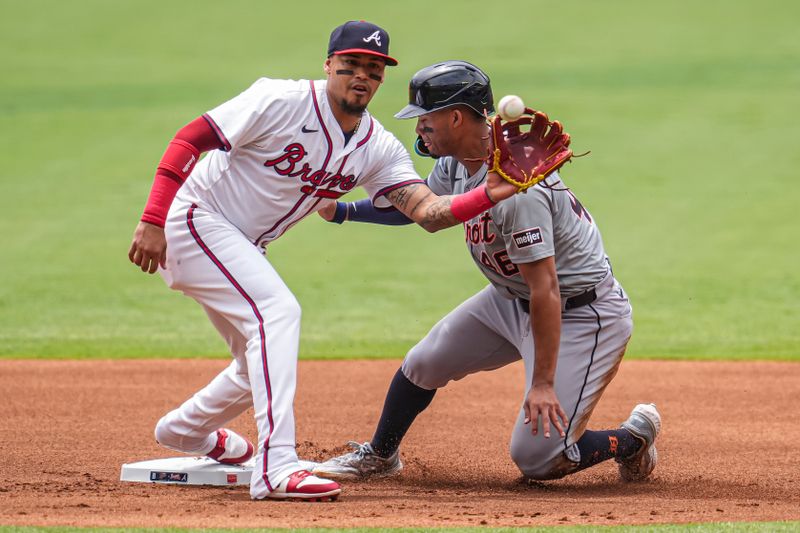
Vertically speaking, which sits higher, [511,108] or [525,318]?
[511,108]

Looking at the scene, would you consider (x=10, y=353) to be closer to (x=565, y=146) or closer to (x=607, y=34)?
(x=565, y=146)

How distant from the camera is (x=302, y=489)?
4.31m

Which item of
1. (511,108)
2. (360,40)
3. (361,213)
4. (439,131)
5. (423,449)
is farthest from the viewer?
(423,449)

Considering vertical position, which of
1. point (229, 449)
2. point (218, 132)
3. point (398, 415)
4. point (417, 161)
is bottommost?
point (229, 449)

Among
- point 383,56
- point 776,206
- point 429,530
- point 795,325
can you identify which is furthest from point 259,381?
point 776,206

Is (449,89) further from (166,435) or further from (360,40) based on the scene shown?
(166,435)

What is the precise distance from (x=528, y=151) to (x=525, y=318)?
0.90 meters

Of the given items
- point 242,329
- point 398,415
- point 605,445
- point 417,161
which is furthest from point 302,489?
point 417,161

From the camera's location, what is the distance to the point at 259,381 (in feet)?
14.3

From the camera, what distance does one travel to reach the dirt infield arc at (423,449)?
13.7ft

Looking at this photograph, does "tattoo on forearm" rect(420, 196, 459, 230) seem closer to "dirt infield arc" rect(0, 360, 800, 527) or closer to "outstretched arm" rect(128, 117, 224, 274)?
"outstretched arm" rect(128, 117, 224, 274)

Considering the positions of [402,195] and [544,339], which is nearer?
[544,339]

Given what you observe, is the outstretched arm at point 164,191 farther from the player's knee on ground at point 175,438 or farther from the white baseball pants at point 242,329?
the player's knee on ground at point 175,438

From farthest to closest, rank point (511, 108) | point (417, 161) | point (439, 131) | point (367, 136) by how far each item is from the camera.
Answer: point (417, 161), point (367, 136), point (439, 131), point (511, 108)
